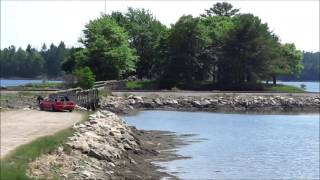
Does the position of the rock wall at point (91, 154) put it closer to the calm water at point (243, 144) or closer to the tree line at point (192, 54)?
the calm water at point (243, 144)

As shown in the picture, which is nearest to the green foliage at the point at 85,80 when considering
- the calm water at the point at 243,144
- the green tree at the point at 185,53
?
the calm water at the point at 243,144

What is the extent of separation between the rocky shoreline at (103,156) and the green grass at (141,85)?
2149 inches

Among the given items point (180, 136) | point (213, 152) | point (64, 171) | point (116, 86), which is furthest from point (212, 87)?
point (64, 171)

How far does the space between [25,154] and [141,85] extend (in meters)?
76.8

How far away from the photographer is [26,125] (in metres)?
27.1

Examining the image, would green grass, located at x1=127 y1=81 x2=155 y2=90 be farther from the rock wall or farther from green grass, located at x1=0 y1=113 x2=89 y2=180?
green grass, located at x1=0 y1=113 x2=89 y2=180

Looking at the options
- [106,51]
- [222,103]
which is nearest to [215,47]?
[106,51]

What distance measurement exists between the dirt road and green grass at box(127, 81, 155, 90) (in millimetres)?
55871

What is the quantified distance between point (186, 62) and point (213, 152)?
2418 inches

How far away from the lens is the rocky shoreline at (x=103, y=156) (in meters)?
18.8

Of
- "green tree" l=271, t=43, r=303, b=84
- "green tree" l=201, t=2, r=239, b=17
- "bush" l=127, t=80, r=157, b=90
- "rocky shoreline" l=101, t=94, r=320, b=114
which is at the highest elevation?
"green tree" l=201, t=2, r=239, b=17

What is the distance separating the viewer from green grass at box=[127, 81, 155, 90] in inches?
3625

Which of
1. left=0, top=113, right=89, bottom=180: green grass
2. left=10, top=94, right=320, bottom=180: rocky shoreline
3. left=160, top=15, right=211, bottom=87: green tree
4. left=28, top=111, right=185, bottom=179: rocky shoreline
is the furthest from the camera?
left=160, top=15, right=211, bottom=87: green tree

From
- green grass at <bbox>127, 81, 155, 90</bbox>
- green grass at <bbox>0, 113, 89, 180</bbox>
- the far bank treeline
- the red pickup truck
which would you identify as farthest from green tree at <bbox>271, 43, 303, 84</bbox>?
green grass at <bbox>0, 113, 89, 180</bbox>
